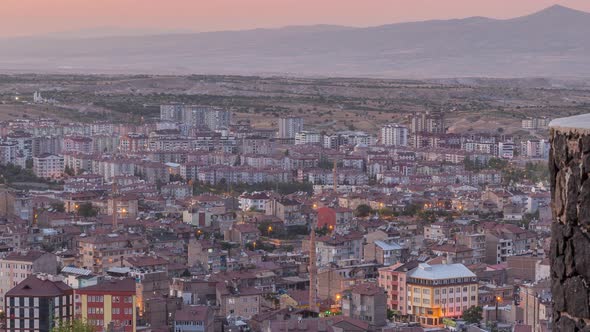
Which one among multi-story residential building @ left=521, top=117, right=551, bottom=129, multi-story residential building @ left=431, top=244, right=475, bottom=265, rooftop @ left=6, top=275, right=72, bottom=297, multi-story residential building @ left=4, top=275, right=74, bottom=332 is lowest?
multi-story residential building @ left=431, top=244, right=475, bottom=265

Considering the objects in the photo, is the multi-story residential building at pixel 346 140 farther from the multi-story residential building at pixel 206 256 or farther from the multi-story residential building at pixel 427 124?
the multi-story residential building at pixel 206 256

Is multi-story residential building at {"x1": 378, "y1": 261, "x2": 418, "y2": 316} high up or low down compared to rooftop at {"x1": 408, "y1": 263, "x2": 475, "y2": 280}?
down

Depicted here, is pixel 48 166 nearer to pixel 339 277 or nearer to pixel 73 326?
pixel 339 277

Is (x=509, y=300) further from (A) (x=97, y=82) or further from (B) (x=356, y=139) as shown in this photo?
(A) (x=97, y=82)

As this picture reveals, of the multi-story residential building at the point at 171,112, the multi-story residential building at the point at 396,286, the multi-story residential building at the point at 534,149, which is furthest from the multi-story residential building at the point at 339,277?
the multi-story residential building at the point at 171,112

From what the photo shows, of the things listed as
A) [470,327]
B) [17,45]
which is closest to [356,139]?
[470,327]

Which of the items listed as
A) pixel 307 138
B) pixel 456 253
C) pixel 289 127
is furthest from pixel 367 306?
pixel 289 127

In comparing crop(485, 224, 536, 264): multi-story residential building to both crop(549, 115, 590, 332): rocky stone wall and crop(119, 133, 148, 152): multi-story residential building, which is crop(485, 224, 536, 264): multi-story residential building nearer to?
crop(549, 115, 590, 332): rocky stone wall

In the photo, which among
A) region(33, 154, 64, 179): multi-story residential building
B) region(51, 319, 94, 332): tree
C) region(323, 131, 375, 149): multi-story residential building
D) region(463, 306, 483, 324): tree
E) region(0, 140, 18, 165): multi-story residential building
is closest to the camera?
region(51, 319, 94, 332): tree

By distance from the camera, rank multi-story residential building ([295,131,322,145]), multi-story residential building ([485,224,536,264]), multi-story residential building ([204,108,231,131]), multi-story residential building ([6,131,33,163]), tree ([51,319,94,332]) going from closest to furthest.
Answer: tree ([51,319,94,332]) → multi-story residential building ([485,224,536,264]) → multi-story residential building ([6,131,33,163]) → multi-story residential building ([295,131,322,145]) → multi-story residential building ([204,108,231,131])

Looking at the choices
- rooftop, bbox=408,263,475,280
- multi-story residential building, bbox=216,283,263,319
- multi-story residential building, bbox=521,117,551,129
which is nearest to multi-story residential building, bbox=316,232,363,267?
rooftop, bbox=408,263,475,280
